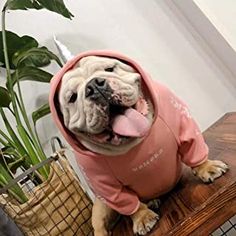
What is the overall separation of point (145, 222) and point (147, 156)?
0.46 ft

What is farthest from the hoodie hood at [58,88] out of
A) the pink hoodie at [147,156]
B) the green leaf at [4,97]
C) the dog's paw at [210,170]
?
the green leaf at [4,97]

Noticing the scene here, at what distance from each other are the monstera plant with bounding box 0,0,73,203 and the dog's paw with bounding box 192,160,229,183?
49 cm

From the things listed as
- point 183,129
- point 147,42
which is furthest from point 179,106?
point 147,42

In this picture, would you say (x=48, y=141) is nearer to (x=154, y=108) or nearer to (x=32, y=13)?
(x=32, y=13)

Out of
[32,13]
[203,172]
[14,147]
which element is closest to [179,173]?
[203,172]

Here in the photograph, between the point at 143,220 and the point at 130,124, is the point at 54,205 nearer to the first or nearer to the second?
the point at 143,220

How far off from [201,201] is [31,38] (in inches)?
31.3

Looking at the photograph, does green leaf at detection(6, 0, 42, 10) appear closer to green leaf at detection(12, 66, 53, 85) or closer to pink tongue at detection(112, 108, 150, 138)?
green leaf at detection(12, 66, 53, 85)

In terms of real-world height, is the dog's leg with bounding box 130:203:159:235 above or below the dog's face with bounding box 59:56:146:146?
below

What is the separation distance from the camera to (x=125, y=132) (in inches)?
32.0

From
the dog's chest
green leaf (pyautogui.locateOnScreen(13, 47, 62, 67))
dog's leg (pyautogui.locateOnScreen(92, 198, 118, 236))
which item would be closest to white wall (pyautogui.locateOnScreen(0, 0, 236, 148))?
green leaf (pyautogui.locateOnScreen(13, 47, 62, 67))

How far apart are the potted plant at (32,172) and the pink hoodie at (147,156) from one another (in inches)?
9.5

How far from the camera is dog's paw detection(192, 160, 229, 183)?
917 millimetres

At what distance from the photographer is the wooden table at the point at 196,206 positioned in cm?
82
